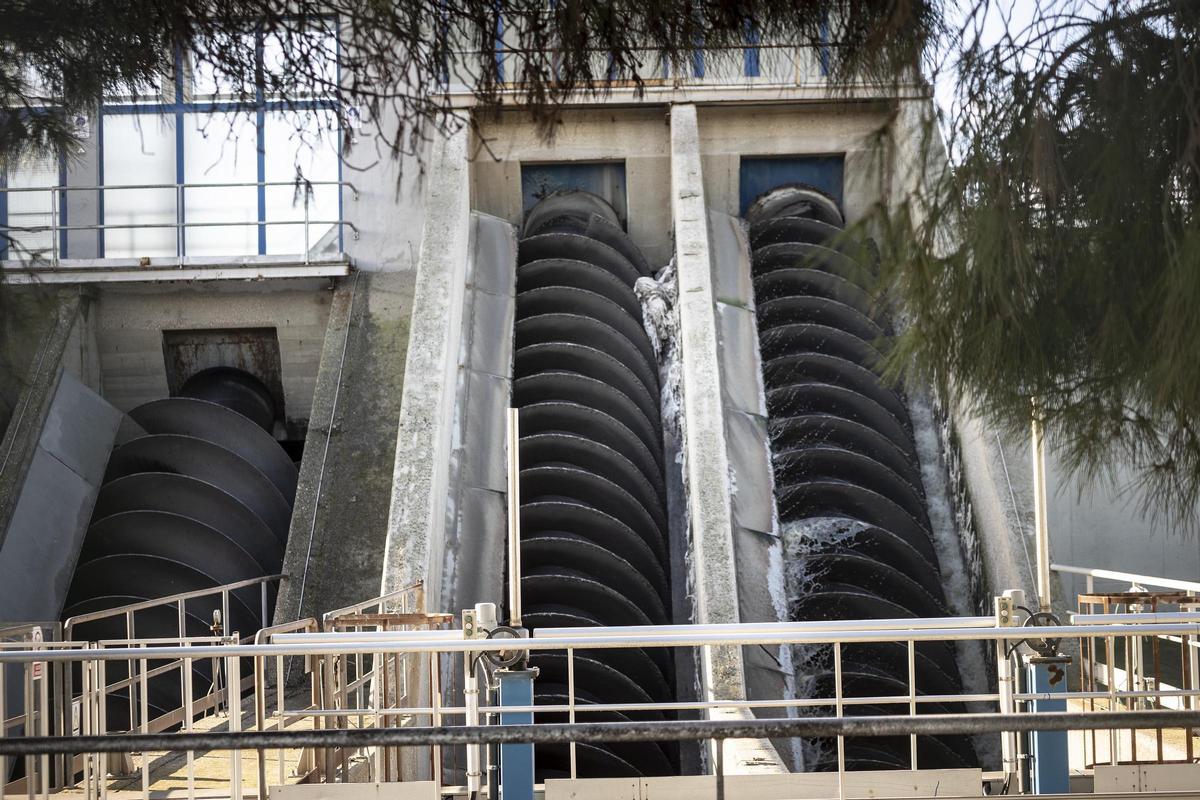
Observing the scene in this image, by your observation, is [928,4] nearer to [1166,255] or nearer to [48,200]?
[1166,255]

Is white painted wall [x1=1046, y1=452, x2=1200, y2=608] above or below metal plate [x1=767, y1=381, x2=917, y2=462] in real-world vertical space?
below

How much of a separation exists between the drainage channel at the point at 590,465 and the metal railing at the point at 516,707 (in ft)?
1.10

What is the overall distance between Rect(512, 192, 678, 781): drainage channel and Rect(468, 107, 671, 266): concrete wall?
41 centimetres

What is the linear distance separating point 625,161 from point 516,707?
10.1 m

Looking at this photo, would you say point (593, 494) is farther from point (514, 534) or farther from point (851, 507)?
point (514, 534)

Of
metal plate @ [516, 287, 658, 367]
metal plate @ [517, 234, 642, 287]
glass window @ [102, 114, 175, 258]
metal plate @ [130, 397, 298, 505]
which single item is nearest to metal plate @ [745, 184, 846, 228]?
metal plate @ [517, 234, 642, 287]

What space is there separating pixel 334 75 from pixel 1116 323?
2.07 meters

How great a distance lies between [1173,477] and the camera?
3.37 meters

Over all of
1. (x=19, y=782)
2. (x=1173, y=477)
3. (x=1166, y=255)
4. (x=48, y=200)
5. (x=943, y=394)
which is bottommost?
(x=19, y=782)

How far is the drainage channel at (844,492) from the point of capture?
8375 mm

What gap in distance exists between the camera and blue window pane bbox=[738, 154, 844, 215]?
1408 cm

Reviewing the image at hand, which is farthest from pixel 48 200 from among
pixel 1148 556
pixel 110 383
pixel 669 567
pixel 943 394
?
pixel 943 394

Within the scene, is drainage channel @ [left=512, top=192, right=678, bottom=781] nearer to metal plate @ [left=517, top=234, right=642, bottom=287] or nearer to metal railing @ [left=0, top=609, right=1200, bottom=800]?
metal plate @ [left=517, top=234, right=642, bottom=287]

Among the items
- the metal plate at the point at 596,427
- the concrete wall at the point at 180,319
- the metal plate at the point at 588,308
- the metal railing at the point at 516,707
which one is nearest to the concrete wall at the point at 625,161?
the metal plate at the point at 588,308
